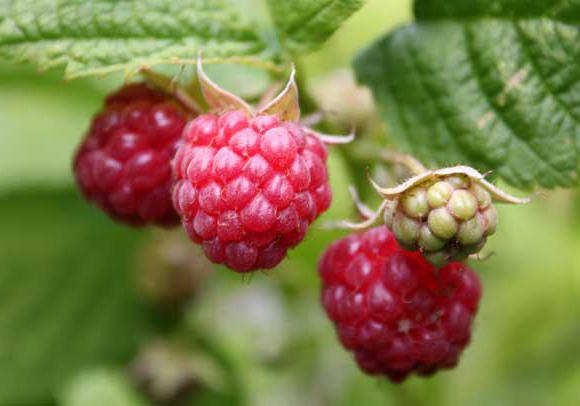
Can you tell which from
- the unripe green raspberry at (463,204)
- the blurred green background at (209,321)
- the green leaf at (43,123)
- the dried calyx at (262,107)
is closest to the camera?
the unripe green raspberry at (463,204)

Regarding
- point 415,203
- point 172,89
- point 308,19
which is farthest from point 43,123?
point 415,203

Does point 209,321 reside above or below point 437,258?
below

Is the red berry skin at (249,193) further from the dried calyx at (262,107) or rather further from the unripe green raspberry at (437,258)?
the unripe green raspberry at (437,258)

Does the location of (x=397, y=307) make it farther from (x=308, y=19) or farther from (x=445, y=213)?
(x=308, y=19)

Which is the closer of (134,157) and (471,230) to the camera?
(471,230)

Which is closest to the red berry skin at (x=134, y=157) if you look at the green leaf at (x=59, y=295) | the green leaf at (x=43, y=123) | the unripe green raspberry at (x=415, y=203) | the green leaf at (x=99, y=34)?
the green leaf at (x=99, y=34)

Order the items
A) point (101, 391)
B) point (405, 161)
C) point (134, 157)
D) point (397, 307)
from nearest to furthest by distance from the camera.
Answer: point (397, 307)
point (134, 157)
point (405, 161)
point (101, 391)

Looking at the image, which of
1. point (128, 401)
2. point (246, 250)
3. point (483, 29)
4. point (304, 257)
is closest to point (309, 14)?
point (483, 29)
